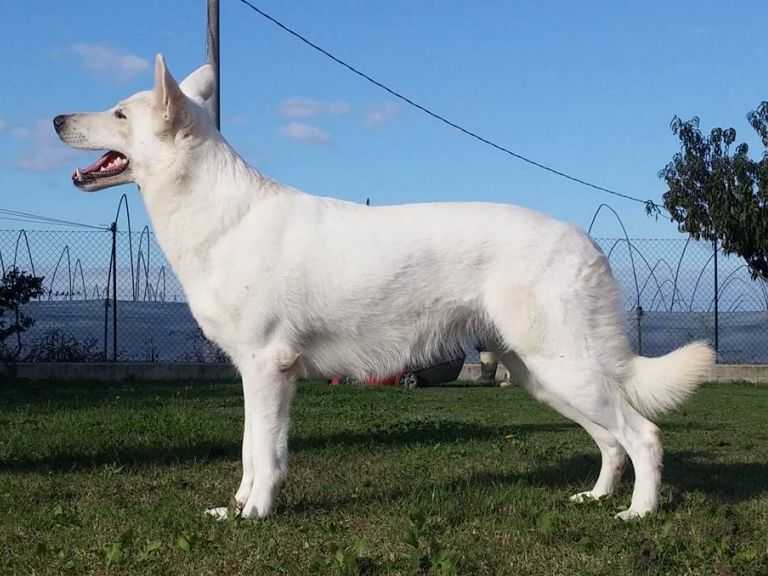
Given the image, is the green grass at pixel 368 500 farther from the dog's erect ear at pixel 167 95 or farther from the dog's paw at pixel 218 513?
the dog's erect ear at pixel 167 95

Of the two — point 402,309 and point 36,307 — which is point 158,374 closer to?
point 36,307

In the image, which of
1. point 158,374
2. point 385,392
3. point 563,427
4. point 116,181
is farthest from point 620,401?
point 158,374

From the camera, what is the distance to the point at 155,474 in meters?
6.13

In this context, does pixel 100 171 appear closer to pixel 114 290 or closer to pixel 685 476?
pixel 685 476

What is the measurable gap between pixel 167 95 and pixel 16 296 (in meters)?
11.0

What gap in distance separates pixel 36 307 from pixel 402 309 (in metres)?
12.6

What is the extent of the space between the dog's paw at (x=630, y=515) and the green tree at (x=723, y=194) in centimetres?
1350

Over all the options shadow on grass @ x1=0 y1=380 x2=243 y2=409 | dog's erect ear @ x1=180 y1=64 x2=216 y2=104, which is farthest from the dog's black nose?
shadow on grass @ x1=0 y1=380 x2=243 y2=409

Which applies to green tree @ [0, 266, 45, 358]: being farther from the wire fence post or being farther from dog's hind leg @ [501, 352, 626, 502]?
dog's hind leg @ [501, 352, 626, 502]

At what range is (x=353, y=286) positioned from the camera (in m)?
5.02

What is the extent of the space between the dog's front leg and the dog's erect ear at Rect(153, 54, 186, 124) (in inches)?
52.3

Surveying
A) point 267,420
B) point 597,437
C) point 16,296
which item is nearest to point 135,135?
point 267,420

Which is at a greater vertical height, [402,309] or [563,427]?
[402,309]

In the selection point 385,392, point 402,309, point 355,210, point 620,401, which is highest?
point 355,210
